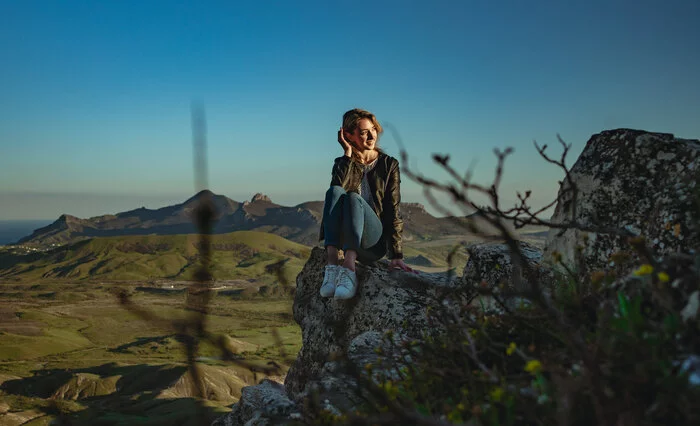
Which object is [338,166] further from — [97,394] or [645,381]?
[97,394]

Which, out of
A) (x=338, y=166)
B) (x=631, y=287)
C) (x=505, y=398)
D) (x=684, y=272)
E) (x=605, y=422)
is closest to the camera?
(x=605, y=422)

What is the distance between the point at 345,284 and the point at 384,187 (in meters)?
2.25

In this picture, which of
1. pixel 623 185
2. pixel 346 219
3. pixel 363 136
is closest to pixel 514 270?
pixel 623 185

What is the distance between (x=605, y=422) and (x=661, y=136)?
5231 millimetres

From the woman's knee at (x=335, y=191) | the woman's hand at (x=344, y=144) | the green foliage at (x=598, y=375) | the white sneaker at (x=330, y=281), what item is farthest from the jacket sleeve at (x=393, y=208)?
the green foliage at (x=598, y=375)

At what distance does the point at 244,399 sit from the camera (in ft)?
A: 27.3

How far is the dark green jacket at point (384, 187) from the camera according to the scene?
9234 millimetres

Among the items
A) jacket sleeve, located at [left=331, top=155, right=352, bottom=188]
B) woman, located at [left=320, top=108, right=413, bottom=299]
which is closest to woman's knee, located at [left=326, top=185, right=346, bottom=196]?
woman, located at [left=320, top=108, right=413, bottom=299]

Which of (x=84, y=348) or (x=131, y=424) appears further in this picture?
(x=84, y=348)

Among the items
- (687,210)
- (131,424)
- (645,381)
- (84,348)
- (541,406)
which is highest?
(687,210)

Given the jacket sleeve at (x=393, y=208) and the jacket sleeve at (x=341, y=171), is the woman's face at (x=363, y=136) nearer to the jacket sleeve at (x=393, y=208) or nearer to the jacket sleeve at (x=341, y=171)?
the jacket sleeve at (x=341, y=171)

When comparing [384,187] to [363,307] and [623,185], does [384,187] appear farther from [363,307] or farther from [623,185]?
[623,185]

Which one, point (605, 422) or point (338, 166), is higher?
point (338, 166)

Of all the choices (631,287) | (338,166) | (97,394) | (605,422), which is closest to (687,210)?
(631,287)
